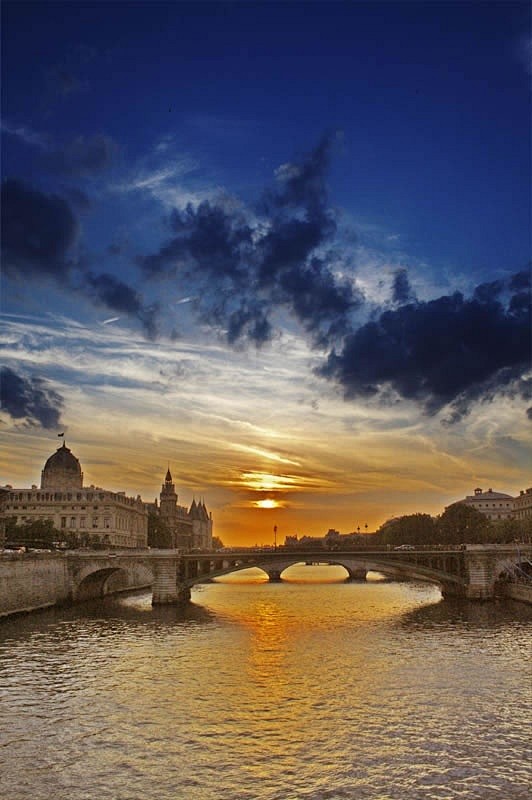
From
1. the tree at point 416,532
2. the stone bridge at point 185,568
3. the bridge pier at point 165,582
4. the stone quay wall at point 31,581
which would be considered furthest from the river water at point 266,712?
the tree at point 416,532

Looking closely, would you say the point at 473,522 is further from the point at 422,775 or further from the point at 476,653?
the point at 422,775

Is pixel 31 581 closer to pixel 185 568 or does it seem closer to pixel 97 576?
pixel 97 576

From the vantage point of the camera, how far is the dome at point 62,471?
179250 mm

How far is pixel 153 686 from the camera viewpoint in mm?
40562

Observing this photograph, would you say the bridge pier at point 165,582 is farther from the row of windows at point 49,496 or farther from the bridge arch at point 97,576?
the row of windows at point 49,496

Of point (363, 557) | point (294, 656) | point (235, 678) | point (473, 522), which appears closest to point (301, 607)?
point (363, 557)

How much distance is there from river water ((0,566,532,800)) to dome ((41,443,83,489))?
380 feet

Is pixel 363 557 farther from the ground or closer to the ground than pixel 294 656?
farther from the ground

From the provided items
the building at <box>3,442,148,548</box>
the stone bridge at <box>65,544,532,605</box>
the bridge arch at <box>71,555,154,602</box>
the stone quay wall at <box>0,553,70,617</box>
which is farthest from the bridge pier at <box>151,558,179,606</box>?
the building at <box>3,442,148,548</box>

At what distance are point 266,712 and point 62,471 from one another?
154405 millimetres

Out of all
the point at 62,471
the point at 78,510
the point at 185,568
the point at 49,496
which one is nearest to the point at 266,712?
the point at 185,568

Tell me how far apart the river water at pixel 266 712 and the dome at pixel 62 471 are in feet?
380

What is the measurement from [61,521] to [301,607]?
83908 millimetres

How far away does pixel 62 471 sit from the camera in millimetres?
180875
